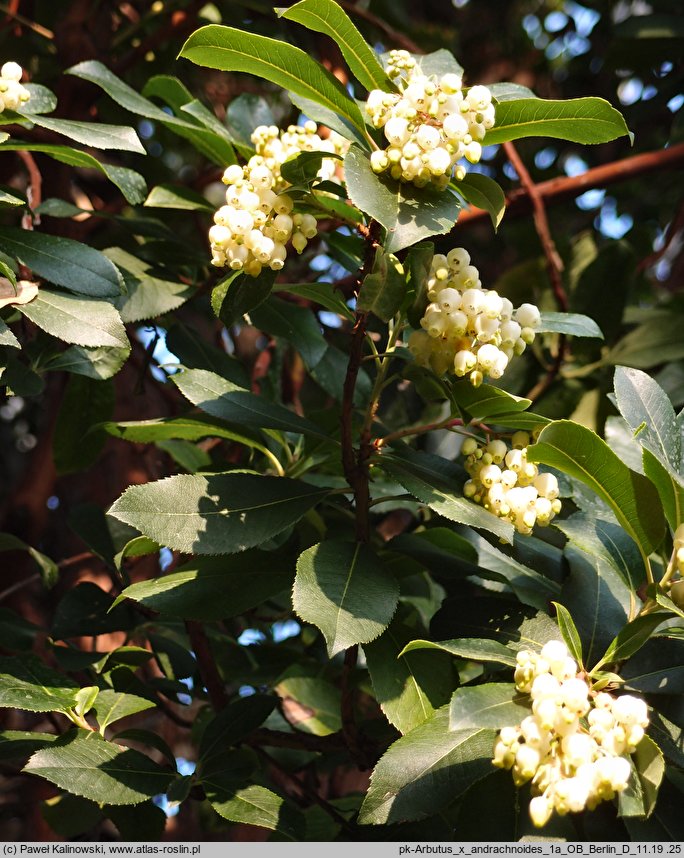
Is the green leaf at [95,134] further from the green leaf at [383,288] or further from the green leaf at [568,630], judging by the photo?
the green leaf at [568,630]

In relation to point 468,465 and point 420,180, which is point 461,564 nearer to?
point 468,465

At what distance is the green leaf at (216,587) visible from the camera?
3.51 feet

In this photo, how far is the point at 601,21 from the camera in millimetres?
2580

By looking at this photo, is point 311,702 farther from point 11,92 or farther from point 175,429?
point 11,92

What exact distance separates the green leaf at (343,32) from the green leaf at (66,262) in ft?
1.34

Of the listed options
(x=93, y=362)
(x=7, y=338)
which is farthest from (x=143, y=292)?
(x=7, y=338)

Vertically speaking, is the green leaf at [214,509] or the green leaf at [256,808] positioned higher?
the green leaf at [214,509]

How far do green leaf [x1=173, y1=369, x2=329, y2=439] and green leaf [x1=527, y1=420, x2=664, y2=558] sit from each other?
301 mm

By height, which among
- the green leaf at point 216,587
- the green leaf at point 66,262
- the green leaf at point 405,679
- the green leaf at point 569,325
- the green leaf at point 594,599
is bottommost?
the green leaf at point 405,679

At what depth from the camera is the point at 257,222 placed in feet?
3.07

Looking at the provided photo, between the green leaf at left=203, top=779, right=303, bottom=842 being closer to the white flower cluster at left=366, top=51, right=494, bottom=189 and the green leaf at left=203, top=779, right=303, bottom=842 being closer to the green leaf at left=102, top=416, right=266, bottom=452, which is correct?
the green leaf at left=102, top=416, right=266, bottom=452

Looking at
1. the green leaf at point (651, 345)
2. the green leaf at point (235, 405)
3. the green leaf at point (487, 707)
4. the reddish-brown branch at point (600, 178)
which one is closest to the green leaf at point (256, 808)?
the green leaf at point (487, 707)

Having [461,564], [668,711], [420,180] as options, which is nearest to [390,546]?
[461,564]

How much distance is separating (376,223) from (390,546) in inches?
18.9
